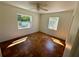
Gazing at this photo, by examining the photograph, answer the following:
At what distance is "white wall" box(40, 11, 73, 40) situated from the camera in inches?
20.3

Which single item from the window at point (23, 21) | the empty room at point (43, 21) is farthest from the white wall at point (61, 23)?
the window at point (23, 21)

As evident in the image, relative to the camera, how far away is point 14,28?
1.79ft

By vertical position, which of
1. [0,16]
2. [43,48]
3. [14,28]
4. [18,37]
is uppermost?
[0,16]

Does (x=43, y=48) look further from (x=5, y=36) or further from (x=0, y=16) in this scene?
(x=0, y=16)

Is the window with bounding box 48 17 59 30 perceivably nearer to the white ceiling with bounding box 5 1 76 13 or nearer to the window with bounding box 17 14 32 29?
the white ceiling with bounding box 5 1 76 13

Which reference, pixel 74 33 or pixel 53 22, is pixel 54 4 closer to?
pixel 53 22

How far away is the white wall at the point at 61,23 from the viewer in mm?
515

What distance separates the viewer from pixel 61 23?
55cm

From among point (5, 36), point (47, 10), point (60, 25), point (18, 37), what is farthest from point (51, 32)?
point (5, 36)

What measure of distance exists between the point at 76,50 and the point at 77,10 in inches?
15.2

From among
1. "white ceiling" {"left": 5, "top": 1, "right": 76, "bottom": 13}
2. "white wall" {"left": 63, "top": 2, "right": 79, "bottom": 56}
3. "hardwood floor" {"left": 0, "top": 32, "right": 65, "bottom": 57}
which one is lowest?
"hardwood floor" {"left": 0, "top": 32, "right": 65, "bottom": 57}

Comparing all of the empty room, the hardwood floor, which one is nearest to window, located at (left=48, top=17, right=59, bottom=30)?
the empty room

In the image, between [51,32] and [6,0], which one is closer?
[6,0]

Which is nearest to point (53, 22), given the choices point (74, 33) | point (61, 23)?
point (61, 23)
